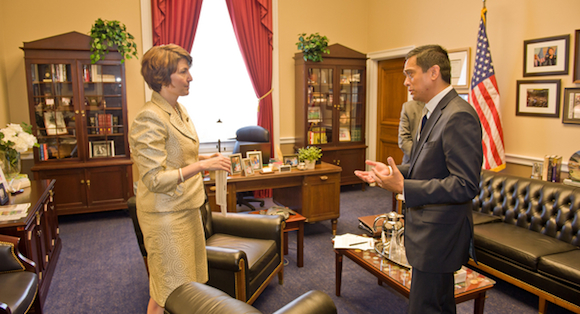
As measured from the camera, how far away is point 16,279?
230 centimetres

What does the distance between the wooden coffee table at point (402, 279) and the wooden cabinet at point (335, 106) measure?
3.58m

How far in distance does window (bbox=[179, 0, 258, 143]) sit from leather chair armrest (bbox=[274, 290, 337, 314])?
188 inches

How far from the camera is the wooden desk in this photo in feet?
13.2

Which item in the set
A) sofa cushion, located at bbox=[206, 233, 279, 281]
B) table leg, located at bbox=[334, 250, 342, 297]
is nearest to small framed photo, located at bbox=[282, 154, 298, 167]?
sofa cushion, located at bbox=[206, 233, 279, 281]

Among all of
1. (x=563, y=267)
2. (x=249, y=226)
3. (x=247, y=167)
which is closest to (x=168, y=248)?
(x=249, y=226)

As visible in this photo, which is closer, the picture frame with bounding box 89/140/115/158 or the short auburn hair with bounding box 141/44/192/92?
the short auburn hair with bounding box 141/44/192/92

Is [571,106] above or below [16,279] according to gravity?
above

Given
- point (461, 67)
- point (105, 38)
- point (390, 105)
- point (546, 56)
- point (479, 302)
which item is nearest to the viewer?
point (479, 302)

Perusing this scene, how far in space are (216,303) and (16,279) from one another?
68.9 inches

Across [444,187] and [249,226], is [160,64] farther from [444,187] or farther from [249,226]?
[249,226]

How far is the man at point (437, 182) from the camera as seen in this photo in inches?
67.5

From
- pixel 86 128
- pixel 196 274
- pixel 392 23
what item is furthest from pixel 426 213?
pixel 392 23

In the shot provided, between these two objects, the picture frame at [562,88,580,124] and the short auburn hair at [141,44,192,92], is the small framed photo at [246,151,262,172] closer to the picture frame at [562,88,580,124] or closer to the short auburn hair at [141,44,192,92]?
the short auburn hair at [141,44,192,92]

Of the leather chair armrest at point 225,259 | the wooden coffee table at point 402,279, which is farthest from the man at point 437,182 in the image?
the leather chair armrest at point 225,259
